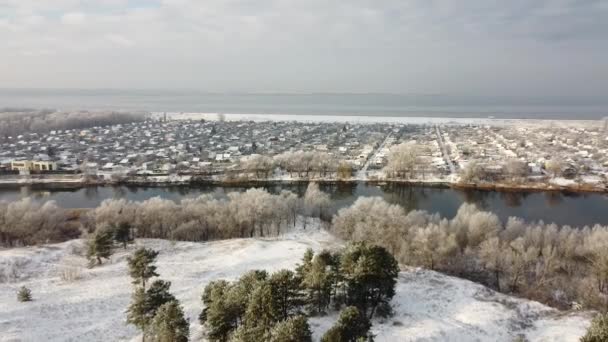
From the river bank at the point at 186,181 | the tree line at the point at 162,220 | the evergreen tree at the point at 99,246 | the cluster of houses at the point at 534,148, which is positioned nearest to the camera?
the evergreen tree at the point at 99,246

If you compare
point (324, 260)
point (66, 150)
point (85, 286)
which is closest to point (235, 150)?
point (66, 150)

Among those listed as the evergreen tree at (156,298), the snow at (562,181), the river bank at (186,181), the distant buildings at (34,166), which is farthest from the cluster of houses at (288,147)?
the evergreen tree at (156,298)

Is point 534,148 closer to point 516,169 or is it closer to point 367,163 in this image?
point 516,169

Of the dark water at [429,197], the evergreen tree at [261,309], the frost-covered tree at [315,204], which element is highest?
the evergreen tree at [261,309]

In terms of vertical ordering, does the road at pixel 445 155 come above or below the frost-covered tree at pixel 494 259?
above

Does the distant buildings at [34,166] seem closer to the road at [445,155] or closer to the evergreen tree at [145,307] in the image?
the evergreen tree at [145,307]

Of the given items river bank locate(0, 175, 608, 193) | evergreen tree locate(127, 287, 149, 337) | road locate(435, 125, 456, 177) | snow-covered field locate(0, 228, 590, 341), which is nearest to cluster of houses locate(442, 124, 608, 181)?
road locate(435, 125, 456, 177)
